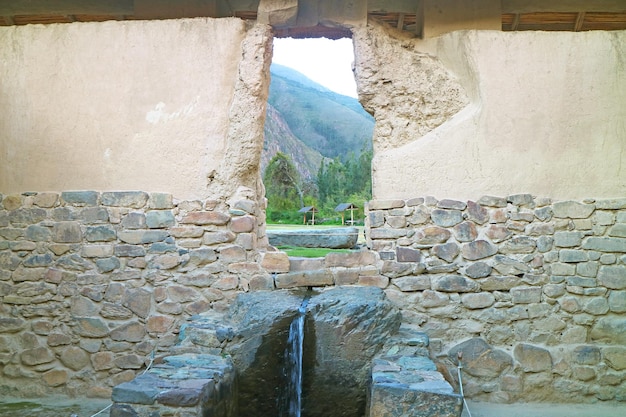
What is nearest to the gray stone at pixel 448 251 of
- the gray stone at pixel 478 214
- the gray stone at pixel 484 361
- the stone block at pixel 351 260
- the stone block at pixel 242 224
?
the gray stone at pixel 478 214

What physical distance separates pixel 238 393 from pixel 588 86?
150 inches

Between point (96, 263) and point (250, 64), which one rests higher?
point (250, 64)

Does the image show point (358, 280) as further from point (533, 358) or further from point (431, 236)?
point (533, 358)

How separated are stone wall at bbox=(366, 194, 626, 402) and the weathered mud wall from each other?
1.75 m

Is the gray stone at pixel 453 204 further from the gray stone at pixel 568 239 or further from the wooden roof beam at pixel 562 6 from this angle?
the wooden roof beam at pixel 562 6

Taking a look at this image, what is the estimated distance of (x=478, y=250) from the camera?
13.6 ft

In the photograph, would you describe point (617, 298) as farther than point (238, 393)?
Yes

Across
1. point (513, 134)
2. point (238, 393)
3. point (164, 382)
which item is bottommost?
point (238, 393)

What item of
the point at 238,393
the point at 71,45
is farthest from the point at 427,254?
the point at 71,45

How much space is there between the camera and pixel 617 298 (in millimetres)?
4027

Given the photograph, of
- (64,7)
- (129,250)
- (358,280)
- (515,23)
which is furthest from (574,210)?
(64,7)

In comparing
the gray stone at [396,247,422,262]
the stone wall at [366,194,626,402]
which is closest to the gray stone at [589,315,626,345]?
the stone wall at [366,194,626,402]

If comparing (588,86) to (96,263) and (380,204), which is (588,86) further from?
(96,263)

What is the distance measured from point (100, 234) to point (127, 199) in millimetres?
376
